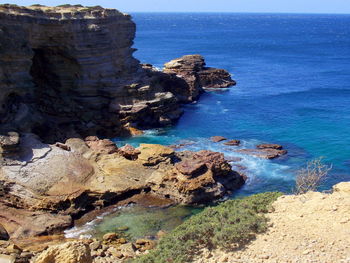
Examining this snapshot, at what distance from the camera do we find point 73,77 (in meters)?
51.2

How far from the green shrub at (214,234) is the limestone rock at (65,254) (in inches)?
95.8

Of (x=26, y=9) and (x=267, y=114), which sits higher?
(x=26, y=9)

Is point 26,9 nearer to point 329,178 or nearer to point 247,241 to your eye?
point 329,178

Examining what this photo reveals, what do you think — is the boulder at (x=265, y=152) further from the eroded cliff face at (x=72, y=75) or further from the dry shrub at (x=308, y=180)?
the eroded cliff face at (x=72, y=75)

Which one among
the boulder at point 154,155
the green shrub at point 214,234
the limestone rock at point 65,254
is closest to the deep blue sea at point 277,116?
the boulder at point 154,155

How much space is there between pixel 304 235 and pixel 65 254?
9673 mm

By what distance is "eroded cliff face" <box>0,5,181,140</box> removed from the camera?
42656 millimetres

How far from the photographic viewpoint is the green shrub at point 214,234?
18000 mm

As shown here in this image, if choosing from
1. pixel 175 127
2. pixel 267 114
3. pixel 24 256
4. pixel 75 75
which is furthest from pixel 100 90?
pixel 24 256

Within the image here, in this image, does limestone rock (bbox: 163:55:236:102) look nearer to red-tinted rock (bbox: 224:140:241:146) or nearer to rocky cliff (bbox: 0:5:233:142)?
rocky cliff (bbox: 0:5:233:142)

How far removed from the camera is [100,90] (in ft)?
173

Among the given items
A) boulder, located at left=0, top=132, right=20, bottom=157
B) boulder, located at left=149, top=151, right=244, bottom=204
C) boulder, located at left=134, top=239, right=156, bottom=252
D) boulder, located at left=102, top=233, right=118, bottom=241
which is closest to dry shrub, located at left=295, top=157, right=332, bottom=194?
boulder, located at left=149, top=151, right=244, bottom=204

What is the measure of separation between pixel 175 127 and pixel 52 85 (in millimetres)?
15518

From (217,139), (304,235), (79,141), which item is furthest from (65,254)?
(217,139)
